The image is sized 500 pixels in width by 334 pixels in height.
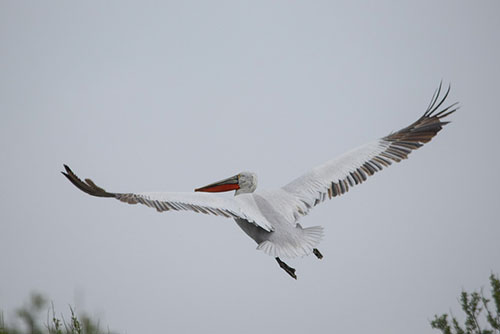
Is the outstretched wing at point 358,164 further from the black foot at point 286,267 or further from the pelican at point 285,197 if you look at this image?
the black foot at point 286,267

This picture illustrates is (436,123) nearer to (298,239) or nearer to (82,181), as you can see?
(298,239)

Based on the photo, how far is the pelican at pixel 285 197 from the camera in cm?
529

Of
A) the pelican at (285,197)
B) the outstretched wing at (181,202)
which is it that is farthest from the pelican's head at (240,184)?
the outstretched wing at (181,202)

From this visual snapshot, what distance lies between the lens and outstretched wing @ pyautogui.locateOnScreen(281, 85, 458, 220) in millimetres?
6262

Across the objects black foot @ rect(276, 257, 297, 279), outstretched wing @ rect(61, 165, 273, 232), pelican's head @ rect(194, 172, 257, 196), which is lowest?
black foot @ rect(276, 257, 297, 279)

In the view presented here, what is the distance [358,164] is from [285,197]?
1.36 meters

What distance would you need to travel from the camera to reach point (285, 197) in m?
6.04

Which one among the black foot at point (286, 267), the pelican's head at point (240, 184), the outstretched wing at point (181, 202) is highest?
the pelican's head at point (240, 184)

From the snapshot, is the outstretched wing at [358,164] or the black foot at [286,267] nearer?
the black foot at [286,267]

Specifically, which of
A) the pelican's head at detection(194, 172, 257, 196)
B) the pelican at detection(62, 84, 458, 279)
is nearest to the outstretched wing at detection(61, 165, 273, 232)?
the pelican at detection(62, 84, 458, 279)

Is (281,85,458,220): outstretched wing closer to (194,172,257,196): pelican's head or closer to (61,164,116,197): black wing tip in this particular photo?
(194,172,257,196): pelican's head

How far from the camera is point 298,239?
5.39 metres

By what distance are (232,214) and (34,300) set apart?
5.91 ft

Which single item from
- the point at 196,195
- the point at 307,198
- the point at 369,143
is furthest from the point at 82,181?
the point at 369,143
